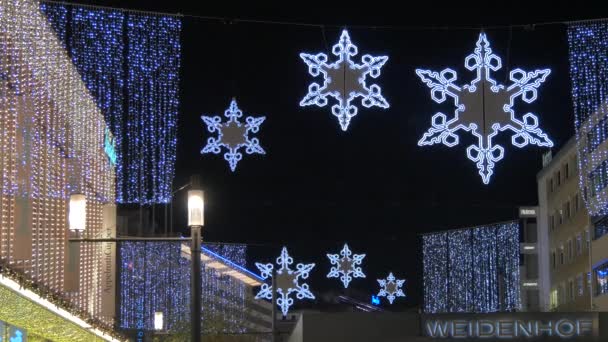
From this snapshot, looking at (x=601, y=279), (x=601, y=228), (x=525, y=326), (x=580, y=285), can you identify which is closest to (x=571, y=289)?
(x=580, y=285)

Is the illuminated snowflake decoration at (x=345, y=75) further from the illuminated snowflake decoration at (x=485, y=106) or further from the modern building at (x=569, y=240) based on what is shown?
the modern building at (x=569, y=240)

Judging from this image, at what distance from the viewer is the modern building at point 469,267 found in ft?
157

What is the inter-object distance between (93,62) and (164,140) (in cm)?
270

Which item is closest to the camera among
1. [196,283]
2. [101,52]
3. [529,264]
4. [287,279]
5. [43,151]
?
[196,283]

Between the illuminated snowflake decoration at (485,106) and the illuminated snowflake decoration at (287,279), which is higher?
the illuminated snowflake decoration at (485,106)

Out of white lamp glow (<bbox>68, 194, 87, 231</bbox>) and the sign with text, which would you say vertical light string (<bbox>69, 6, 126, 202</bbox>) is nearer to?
white lamp glow (<bbox>68, 194, 87, 231</bbox>)

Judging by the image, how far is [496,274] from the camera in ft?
179

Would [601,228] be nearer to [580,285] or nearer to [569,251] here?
[580,285]

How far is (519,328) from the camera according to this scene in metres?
21.5

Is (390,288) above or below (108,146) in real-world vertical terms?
below

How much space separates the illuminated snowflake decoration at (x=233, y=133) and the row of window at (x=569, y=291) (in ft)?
110

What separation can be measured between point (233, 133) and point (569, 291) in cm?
4046

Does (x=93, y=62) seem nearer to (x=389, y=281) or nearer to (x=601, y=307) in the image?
(x=389, y=281)

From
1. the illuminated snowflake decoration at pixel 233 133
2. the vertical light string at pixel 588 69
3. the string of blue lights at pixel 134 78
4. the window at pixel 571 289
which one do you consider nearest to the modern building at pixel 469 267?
the window at pixel 571 289
